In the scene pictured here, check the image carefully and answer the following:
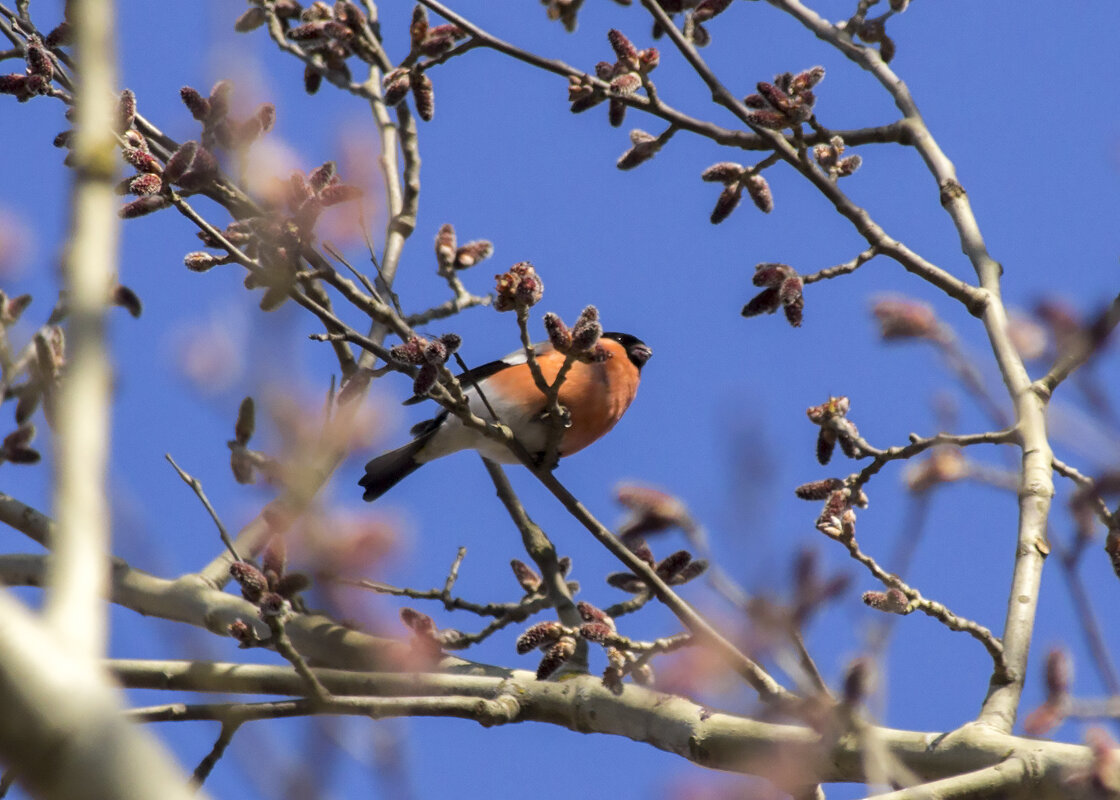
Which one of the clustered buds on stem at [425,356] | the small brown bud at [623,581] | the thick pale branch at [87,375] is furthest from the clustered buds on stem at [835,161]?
the thick pale branch at [87,375]

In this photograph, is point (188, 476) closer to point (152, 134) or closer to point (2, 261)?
point (2, 261)

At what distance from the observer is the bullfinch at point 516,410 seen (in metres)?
4.43

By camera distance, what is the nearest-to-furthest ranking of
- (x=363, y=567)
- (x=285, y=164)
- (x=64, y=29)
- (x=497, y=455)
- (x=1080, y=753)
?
(x=363, y=567), (x=1080, y=753), (x=285, y=164), (x=64, y=29), (x=497, y=455)

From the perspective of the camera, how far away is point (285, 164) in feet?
8.79

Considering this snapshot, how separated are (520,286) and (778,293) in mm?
843

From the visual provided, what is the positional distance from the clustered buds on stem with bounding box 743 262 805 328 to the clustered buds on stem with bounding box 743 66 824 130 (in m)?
0.38

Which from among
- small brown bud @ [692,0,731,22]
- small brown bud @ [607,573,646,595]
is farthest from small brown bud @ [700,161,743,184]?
small brown bud @ [607,573,646,595]

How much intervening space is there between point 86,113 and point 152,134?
86.4 inches

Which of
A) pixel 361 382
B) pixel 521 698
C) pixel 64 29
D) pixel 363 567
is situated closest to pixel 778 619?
pixel 363 567

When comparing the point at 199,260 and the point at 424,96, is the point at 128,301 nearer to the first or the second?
the point at 199,260

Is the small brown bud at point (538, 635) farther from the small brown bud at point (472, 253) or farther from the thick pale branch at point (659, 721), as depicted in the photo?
the small brown bud at point (472, 253)

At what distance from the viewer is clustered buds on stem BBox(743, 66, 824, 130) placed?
291 centimetres

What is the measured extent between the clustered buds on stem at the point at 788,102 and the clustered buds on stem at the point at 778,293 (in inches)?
14.9

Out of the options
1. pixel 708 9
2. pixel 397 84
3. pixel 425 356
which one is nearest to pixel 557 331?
pixel 425 356
